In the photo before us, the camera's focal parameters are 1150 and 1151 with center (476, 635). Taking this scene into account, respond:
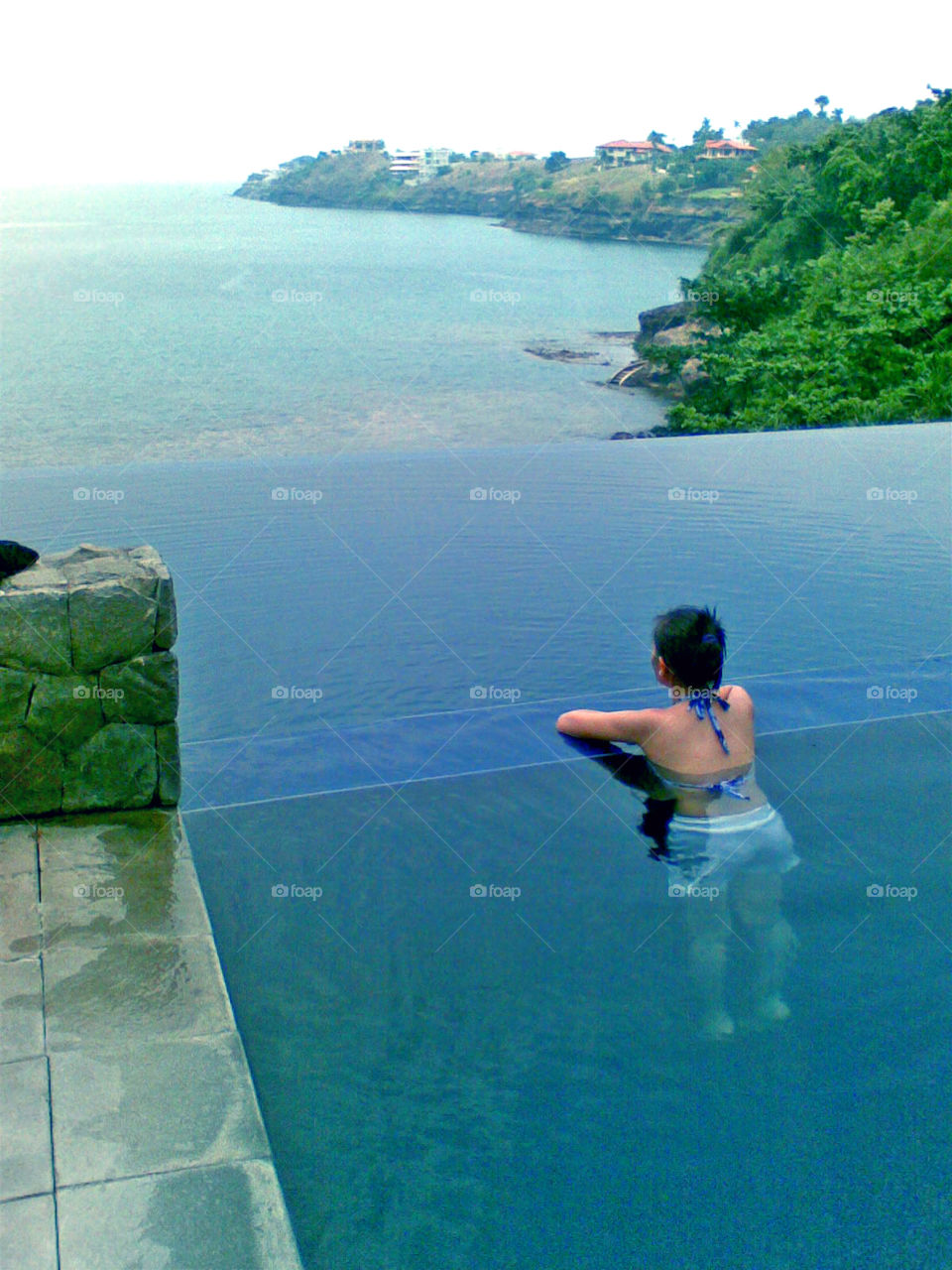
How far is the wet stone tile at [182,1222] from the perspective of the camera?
73.6 inches

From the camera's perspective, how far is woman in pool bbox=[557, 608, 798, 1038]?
2.93 m

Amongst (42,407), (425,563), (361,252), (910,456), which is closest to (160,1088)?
(425,563)

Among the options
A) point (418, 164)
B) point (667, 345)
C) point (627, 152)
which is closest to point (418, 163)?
point (418, 164)

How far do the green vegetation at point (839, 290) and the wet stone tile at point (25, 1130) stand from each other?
1218cm

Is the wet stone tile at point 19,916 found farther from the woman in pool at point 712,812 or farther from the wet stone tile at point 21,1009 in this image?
the woman in pool at point 712,812

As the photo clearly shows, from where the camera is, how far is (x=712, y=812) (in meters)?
3.24

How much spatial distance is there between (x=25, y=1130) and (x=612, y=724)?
210 cm

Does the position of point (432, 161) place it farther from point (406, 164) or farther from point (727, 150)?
point (727, 150)

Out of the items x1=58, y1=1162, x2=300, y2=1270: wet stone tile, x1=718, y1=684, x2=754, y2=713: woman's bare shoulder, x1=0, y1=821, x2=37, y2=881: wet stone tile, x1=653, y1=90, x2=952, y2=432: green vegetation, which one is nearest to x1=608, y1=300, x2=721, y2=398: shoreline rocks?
x1=653, y1=90, x2=952, y2=432: green vegetation

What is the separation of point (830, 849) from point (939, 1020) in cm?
70

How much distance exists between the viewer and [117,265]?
2224 inches

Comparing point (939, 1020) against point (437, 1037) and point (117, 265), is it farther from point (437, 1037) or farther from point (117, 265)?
point (117, 265)

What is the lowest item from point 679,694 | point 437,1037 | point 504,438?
point 504,438

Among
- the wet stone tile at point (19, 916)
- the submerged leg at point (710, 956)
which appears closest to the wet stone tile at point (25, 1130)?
the wet stone tile at point (19, 916)
